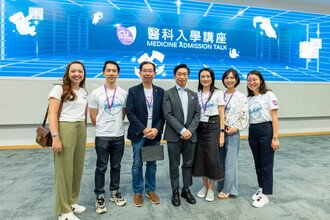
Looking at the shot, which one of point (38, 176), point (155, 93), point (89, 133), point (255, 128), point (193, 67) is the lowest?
point (38, 176)

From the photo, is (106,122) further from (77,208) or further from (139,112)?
(77,208)

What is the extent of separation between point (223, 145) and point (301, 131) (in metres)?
4.21

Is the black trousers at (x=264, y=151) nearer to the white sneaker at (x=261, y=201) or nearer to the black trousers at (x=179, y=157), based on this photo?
the white sneaker at (x=261, y=201)

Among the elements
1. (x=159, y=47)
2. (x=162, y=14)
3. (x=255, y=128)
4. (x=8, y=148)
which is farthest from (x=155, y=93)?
(x=8, y=148)

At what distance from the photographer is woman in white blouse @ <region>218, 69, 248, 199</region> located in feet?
7.63

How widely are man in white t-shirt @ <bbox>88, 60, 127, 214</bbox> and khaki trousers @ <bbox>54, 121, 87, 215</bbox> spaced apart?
19 cm

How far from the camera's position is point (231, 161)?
238cm

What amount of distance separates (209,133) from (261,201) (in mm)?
818

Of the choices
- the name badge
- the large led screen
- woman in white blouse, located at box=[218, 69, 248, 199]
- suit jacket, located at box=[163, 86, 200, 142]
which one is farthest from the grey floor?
the large led screen

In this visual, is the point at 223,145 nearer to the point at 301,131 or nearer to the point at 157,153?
the point at 157,153

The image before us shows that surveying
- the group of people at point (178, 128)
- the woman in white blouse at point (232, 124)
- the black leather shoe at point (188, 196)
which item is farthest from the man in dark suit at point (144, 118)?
the woman in white blouse at point (232, 124)

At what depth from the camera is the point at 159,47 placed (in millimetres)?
4781

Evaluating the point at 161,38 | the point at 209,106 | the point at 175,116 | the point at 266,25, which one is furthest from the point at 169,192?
the point at 266,25

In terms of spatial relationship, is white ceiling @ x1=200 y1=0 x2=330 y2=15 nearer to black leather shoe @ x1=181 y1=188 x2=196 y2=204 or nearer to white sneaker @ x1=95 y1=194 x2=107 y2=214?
black leather shoe @ x1=181 y1=188 x2=196 y2=204
